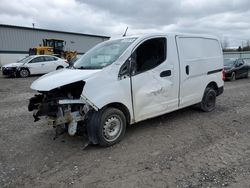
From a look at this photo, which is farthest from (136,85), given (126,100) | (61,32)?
(61,32)

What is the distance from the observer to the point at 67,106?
441 centimetres

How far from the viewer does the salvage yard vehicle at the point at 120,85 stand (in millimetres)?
4266

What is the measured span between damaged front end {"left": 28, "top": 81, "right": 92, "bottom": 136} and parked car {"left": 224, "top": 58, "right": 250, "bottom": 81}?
12.7 m

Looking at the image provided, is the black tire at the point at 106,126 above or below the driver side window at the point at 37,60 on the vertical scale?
below

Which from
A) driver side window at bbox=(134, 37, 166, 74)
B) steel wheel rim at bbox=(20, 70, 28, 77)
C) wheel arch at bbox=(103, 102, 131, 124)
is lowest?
wheel arch at bbox=(103, 102, 131, 124)

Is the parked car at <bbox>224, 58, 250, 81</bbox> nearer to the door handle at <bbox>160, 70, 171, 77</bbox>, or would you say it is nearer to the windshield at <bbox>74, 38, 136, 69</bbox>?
the door handle at <bbox>160, 70, 171, 77</bbox>

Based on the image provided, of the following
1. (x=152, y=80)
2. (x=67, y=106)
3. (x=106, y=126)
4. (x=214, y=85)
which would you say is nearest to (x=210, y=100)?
(x=214, y=85)

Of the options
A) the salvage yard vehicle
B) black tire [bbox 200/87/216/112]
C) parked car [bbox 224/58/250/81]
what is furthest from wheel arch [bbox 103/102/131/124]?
parked car [bbox 224/58/250/81]

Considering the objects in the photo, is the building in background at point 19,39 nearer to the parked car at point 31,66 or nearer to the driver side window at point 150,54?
the parked car at point 31,66

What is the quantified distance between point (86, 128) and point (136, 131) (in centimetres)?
134

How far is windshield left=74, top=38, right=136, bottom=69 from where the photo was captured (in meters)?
4.68

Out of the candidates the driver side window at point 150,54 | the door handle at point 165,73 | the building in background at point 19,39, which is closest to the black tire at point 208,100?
the door handle at point 165,73

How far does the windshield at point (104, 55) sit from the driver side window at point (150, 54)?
0.92 ft

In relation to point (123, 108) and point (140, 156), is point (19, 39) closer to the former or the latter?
point (123, 108)
